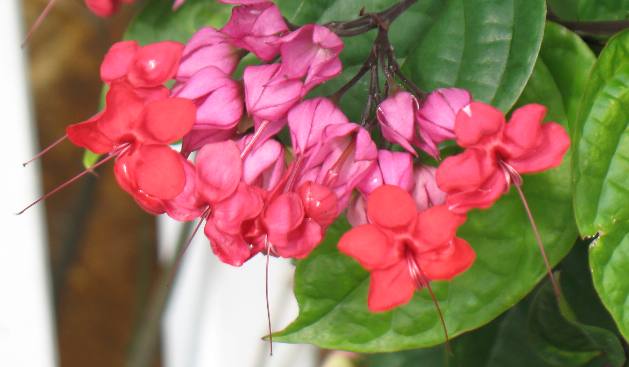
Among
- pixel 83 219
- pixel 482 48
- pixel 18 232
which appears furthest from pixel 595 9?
pixel 83 219

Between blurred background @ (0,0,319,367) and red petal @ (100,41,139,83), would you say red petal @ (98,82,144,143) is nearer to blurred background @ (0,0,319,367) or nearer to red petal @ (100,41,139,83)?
red petal @ (100,41,139,83)

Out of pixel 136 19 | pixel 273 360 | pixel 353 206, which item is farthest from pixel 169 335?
pixel 353 206

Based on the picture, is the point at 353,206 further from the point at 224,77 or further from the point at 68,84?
the point at 68,84

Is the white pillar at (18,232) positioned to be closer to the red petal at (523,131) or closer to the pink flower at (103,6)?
the pink flower at (103,6)

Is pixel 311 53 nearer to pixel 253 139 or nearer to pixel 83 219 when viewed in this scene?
pixel 253 139

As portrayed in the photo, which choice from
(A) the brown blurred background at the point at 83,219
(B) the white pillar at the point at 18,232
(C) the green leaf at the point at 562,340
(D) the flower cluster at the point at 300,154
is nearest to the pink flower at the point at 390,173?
(D) the flower cluster at the point at 300,154

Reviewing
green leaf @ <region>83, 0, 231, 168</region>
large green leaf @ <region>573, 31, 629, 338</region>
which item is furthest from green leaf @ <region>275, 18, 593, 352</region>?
green leaf @ <region>83, 0, 231, 168</region>
